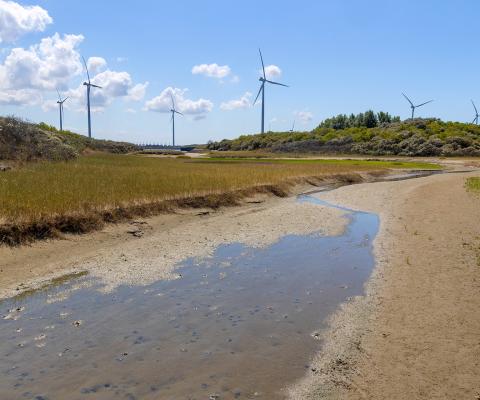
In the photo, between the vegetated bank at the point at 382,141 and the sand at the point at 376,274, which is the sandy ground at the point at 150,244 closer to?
the sand at the point at 376,274

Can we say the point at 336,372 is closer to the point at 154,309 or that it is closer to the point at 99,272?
the point at 154,309

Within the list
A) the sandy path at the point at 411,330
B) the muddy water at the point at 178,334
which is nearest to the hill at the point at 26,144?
the muddy water at the point at 178,334

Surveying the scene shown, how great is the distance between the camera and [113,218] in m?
17.5

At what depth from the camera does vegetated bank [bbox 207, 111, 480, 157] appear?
95.1 meters

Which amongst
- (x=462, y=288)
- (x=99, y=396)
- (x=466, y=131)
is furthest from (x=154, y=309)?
(x=466, y=131)

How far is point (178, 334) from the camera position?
8102 mm

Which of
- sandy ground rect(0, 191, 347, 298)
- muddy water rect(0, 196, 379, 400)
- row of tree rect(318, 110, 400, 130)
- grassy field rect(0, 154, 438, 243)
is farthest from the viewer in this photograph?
row of tree rect(318, 110, 400, 130)

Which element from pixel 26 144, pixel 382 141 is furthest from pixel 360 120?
pixel 26 144

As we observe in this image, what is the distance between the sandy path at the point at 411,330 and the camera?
20.5ft

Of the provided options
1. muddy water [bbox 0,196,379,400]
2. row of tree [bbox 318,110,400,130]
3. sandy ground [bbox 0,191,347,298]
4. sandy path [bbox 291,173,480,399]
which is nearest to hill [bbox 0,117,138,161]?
sandy ground [bbox 0,191,347,298]

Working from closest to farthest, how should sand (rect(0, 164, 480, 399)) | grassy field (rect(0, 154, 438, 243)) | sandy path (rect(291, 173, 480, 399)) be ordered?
1. sandy path (rect(291, 173, 480, 399))
2. sand (rect(0, 164, 480, 399))
3. grassy field (rect(0, 154, 438, 243))

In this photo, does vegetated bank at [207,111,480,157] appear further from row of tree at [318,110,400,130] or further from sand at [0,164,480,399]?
sand at [0,164,480,399]

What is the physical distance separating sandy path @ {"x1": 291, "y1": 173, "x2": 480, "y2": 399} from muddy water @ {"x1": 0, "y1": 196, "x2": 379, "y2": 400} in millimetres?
459

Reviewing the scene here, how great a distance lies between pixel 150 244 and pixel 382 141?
312 ft
